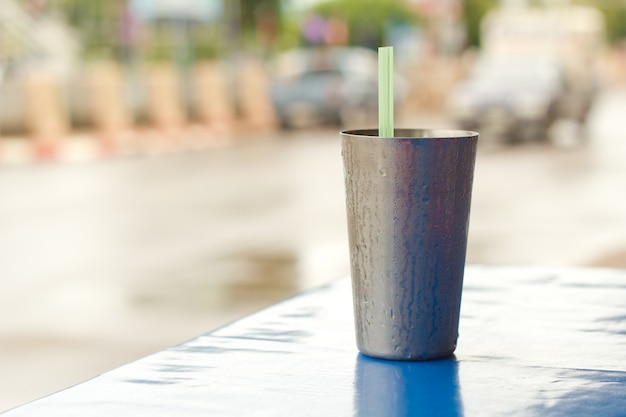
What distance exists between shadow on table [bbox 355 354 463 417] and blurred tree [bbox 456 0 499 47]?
6875cm

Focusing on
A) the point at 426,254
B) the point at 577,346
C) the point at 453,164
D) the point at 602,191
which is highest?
the point at 453,164

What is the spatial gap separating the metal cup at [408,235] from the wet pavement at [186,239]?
3.47 meters

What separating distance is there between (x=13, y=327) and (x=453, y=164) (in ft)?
17.1

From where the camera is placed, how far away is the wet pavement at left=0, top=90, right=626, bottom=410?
260 inches

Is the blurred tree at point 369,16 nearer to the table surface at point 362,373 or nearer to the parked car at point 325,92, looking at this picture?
the parked car at point 325,92

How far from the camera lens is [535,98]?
21.1 meters

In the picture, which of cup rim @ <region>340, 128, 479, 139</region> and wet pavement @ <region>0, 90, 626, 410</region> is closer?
cup rim @ <region>340, 128, 479, 139</region>

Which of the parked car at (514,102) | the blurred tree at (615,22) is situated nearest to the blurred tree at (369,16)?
the parked car at (514,102)

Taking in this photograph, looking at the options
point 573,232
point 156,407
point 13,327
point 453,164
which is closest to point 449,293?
point 453,164

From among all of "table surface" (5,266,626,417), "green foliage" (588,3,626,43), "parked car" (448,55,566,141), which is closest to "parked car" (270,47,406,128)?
"parked car" (448,55,566,141)

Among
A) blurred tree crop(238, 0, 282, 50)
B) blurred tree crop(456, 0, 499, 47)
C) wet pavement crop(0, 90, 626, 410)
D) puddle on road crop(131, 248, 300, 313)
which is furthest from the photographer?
blurred tree crop(456, 0, 499, 47)

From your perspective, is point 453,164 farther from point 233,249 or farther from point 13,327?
point 233,249

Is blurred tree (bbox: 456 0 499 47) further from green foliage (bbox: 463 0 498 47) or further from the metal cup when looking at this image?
the metal cup

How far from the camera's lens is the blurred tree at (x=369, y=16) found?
55.4 m
